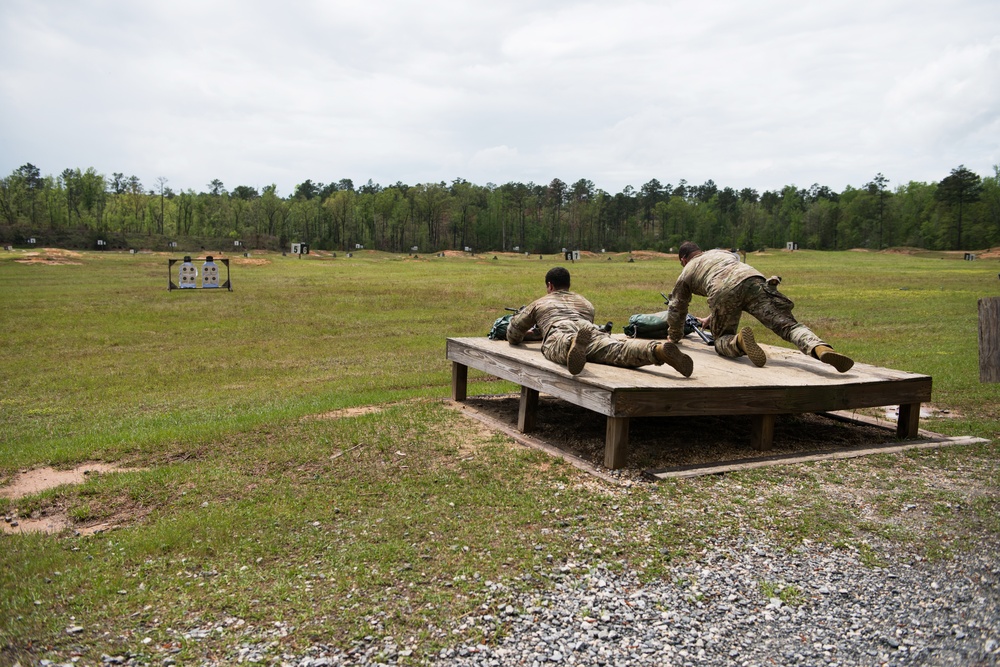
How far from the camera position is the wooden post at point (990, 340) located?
509cm

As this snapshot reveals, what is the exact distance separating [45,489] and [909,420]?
843 centimetres

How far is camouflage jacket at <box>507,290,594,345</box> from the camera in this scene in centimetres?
862

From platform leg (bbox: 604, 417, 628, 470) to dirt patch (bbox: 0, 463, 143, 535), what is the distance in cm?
407

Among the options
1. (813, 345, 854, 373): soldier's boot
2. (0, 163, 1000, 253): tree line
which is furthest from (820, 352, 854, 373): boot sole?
(0, 163, 1000, 253): tree line

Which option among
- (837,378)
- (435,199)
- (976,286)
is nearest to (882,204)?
(435,199)

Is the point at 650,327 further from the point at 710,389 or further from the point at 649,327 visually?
the point at 710,389

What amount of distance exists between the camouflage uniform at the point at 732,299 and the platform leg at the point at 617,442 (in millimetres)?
2662

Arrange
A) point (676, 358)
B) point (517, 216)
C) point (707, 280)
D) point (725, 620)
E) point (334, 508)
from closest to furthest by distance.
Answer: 1. point (725, 620)
2. point (334, 508)
3. point (676, 358)
4. point (707, 280)
5. point (517, 216)

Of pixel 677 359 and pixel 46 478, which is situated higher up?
pixel 677 359

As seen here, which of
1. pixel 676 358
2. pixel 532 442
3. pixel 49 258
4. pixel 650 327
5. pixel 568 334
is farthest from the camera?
pixel 49 258

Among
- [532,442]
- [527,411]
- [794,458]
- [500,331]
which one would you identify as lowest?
[532,442]

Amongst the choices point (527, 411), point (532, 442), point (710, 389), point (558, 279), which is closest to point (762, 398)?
point (710, 389)

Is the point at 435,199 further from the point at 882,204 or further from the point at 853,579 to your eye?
the point at 853,579

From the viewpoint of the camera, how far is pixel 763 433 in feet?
25.0
